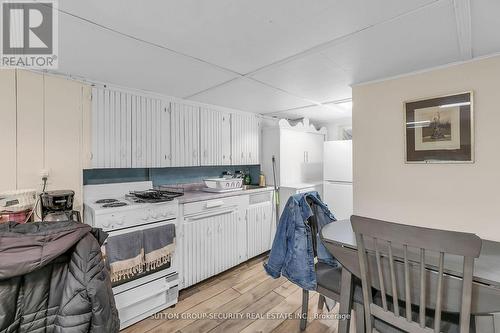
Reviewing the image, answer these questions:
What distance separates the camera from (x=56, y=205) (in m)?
1.84

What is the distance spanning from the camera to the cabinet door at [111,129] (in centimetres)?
224

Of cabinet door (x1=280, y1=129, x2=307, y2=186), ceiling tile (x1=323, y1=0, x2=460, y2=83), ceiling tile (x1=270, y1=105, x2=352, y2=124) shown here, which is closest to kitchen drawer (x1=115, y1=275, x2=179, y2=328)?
cabinet door (x1=280, y1=129, x2=307, y2=186)

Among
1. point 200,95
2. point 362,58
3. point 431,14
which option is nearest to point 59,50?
point 200,95

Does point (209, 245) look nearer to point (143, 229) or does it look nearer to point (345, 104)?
point (143, 229)

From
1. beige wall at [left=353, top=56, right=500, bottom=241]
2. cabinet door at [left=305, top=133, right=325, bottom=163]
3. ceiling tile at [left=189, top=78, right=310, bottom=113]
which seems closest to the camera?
beige wall at [left=353, top=56, right=500, bottom=241]

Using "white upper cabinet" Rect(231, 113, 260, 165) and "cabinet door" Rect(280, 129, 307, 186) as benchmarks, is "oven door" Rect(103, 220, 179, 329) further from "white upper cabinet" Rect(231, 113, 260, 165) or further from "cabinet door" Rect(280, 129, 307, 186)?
"cabinet door" Rect(280, 129, 307, 186)

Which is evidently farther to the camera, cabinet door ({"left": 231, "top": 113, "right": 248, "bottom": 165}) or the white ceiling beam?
cabinet door ({"left": 231, "top": 113, "right": 248, "bottom": 165})

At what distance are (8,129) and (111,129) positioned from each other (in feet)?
2.39

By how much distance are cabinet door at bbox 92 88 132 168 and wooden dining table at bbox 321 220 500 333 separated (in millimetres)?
2093

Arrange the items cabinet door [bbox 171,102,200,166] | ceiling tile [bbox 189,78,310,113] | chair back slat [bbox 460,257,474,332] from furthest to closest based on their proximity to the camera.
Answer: cabinet door [bbox 171,102,200,166] → ceiling tile [bbox 189,78,310,113] → chair back slat [bbox 460,257,474,332]

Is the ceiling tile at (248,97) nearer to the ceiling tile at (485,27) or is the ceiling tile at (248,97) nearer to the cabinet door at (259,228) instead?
the cabinet door at (259,228)

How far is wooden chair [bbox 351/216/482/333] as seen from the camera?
0.97 metres

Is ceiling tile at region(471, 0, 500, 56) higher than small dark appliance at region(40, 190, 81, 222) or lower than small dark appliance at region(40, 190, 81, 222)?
higher

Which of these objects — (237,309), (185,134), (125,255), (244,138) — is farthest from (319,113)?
(125,255)
